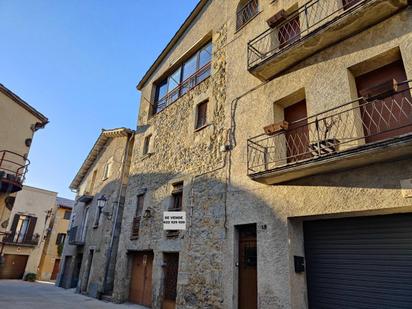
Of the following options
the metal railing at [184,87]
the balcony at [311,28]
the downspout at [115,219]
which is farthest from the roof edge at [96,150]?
the balcony at [311,28]

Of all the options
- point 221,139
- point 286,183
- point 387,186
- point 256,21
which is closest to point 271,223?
point 286,183

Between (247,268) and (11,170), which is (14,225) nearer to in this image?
(11,170)

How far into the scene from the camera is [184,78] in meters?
12.5

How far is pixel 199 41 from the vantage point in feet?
38.1

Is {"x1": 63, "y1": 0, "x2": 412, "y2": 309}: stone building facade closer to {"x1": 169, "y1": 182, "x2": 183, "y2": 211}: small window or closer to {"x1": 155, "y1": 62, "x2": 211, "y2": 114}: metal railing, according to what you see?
{"x1": 169, "y1": 182, "x2": 183, "y2": 211}: small window

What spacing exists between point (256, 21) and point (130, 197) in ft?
29.4

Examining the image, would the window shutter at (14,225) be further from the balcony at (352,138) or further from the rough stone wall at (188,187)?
the balcony at (352,138)

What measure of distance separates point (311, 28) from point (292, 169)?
370cm

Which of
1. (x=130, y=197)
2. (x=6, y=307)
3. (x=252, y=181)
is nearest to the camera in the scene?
(x=252, y=181)

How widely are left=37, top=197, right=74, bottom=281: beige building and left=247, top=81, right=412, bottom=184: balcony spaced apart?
29.0m

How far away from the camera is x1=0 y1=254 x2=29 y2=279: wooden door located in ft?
79.1

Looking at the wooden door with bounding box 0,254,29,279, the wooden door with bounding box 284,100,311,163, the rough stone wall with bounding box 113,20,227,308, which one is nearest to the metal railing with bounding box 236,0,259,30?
the rough stone wall with bounding box 113,20,227,308

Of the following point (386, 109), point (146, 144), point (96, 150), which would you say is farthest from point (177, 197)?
point (96, 150)

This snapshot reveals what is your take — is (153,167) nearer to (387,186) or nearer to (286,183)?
(286,183)
